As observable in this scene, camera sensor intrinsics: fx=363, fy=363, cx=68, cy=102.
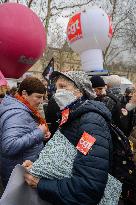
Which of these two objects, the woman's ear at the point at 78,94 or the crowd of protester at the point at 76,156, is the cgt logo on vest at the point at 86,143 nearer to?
the crowd of protester at the point at 76,156

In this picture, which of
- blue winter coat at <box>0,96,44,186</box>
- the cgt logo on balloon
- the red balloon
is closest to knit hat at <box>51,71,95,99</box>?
blue winter coat at <box>0,96,44,186</box>

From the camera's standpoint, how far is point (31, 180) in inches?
92.7

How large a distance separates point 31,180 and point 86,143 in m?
0.48

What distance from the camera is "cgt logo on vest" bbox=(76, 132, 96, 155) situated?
2139 millimetres

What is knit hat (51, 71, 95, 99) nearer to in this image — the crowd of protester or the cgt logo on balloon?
the crowd of protester

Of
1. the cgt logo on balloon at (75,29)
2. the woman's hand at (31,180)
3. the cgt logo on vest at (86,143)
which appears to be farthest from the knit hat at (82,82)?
the cgt logo on balloon at (75,29)

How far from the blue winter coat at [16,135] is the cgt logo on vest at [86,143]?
1207 millimetres

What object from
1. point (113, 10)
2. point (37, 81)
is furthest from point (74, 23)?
point (113, 10)

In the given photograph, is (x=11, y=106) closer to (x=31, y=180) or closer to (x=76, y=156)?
(x=31, y=180)

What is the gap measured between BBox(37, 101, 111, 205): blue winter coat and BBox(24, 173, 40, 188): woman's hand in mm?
63

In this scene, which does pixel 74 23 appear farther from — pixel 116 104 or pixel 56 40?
pixel 56 40

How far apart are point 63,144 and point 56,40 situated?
2459 cm

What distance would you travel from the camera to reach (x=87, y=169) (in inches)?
83.1

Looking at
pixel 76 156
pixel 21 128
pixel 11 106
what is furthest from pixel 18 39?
pixel 76 156
